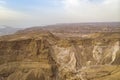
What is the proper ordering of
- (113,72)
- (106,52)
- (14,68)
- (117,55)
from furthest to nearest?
(106,52) → (117,55) → (14,68) → (113,72)

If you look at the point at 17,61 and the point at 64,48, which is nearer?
the point at 17,61

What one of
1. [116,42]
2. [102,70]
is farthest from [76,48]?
[102,70]

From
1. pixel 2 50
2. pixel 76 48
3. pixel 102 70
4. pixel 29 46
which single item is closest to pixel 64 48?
pixel 76 48

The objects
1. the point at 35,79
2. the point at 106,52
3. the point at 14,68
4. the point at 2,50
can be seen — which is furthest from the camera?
the point at 106,52

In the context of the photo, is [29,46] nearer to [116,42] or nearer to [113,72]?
[116,42]

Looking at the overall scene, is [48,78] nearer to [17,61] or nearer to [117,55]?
[17,61]

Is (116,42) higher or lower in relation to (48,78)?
higher
